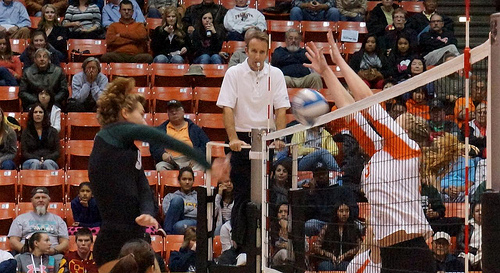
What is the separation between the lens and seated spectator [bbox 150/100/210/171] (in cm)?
1318

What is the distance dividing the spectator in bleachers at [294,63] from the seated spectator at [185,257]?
15.0ft

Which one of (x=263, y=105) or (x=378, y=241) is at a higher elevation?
(x=263, y=105)

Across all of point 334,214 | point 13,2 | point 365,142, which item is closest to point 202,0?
point 13,2

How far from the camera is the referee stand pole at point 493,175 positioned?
11.7 ft

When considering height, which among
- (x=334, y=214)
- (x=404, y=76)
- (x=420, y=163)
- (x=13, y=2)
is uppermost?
(x=13, y=2)

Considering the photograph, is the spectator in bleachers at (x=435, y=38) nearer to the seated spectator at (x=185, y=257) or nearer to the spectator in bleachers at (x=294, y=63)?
the spectator in bleachers at (x=294, y=63)

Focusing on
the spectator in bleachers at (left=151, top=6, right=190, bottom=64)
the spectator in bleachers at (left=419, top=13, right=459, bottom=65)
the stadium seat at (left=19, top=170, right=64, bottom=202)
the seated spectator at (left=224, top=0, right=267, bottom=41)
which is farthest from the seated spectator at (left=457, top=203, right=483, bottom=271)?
the seated spectator at (left=224, top=0, right=267, bottom=41)

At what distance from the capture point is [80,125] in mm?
13961

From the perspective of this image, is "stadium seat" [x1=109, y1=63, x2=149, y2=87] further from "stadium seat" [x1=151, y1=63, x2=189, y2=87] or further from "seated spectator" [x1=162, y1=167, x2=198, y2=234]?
"seated spectator" [x1=162, y1=167, x2=198, y2=234]

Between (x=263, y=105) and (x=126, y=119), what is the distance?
11.6 ft

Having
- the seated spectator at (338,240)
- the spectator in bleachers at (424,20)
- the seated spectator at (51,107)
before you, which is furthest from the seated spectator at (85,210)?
the spectator in bleachers at (424,20)

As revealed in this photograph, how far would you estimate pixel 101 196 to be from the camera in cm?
520

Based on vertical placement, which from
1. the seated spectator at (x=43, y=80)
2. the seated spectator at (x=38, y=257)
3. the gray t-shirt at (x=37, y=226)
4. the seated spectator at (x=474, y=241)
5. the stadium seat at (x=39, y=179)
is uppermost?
the seated spectator at (x=43, y=80)

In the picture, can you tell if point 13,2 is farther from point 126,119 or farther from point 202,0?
point 126,119
